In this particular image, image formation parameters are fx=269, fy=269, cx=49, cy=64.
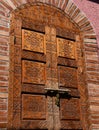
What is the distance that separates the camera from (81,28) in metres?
5.08

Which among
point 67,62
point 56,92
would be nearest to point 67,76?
point 67,62

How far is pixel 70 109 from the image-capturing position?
4434 millimetres

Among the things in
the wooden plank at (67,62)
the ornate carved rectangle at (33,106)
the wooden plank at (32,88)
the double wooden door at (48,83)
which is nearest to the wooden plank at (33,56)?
the double wooden door at (48,83)

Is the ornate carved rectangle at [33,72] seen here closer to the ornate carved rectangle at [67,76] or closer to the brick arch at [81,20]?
the ornate carved rectangle at [67,76]

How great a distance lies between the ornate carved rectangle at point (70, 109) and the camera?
14.2ft

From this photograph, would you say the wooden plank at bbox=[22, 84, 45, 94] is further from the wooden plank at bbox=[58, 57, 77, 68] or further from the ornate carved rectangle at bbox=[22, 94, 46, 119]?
the wooden plank at bbox=[58, 57, 77, 68]

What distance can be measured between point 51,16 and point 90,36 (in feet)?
2.80

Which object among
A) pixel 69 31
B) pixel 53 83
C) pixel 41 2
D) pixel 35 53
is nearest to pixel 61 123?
pixel 53 83

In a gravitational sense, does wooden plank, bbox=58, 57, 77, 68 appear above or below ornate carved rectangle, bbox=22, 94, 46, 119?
above

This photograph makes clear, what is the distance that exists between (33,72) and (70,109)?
875mm

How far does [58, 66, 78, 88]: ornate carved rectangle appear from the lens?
452 centimetres

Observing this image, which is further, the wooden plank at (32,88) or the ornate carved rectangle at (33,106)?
the wooden plank at (32,88)

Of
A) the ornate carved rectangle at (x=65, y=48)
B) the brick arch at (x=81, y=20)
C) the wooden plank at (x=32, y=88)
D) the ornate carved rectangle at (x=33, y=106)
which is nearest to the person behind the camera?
the ornate carved rectangle at (x=33, y=106)

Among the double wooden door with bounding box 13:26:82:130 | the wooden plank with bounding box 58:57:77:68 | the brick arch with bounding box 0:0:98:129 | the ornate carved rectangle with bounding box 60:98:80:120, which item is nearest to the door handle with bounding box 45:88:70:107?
the double wooden door with bounding box 13:26:82:130
